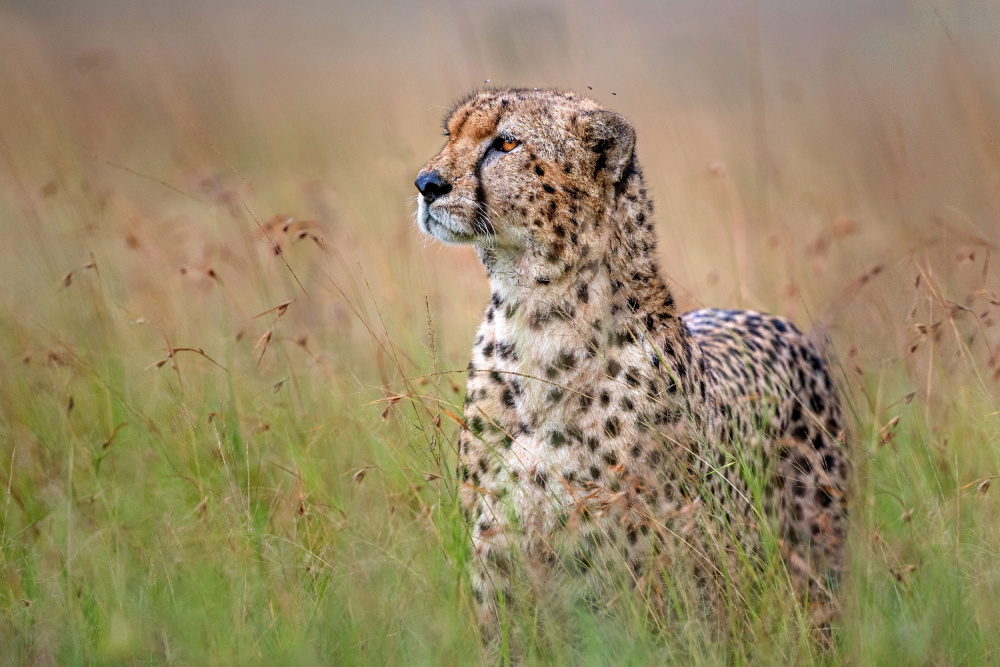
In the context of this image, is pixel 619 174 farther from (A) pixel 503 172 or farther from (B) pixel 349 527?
(B) pixel 349 527

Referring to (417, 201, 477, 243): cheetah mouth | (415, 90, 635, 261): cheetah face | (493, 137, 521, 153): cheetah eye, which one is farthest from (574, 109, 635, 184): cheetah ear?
(417, 201, 477, 243): cheetah mouth

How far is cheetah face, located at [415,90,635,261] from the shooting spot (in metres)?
2.50

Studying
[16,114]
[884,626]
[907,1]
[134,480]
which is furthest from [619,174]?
[16,114]

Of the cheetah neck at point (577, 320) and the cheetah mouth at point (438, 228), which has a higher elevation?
the cheetah mouth at point (438, 228)

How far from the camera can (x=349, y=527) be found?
95.0 inches

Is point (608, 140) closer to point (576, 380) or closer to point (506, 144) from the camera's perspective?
point (506, 144)

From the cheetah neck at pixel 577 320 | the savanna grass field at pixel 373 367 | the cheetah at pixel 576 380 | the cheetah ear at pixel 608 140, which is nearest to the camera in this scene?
the savanna grass field at pixel 373 367

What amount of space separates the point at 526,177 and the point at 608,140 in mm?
262

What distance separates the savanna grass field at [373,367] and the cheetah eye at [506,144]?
22.5 inches

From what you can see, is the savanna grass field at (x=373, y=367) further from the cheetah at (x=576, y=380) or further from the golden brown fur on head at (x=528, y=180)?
the golden brown fur on head at (x=528, y=180)

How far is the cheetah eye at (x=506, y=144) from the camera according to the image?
102 inches

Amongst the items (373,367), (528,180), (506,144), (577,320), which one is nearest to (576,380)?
(577,320)

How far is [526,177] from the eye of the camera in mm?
2529

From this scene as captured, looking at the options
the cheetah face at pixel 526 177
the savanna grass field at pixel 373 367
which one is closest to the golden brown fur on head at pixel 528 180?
the cheetah face at pixel 526 177
